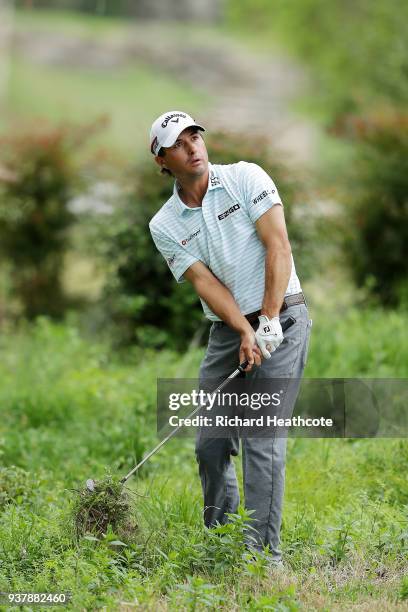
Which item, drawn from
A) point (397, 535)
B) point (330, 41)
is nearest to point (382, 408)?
point (397, 535)

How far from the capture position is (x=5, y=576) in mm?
4457

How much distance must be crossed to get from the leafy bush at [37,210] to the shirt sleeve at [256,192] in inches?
257

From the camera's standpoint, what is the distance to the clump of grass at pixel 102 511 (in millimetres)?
4715

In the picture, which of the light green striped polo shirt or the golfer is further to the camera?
the light green striped polo shirt

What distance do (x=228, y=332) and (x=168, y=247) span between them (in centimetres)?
52

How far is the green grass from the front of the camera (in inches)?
167

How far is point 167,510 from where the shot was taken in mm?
4949

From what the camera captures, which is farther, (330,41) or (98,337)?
(330,41)

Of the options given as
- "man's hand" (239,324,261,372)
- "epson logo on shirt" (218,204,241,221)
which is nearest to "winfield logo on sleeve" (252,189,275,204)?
"epson logo on shirt" (218,204,241,221)

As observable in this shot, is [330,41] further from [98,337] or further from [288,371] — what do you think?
[288,371]

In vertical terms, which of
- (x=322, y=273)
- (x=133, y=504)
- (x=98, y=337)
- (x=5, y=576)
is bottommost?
(x=5, y=576)

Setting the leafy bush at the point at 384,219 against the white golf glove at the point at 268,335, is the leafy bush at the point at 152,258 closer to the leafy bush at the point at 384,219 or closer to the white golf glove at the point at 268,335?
the leafy bush at the point at 384,219

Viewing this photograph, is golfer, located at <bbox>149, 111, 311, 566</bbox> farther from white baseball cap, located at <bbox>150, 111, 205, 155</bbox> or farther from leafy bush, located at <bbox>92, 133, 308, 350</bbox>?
leafy bush, located at <bbox>92, 133, 308, 350</bbox>

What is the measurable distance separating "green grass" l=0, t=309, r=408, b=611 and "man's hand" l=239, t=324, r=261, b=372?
0.72m
